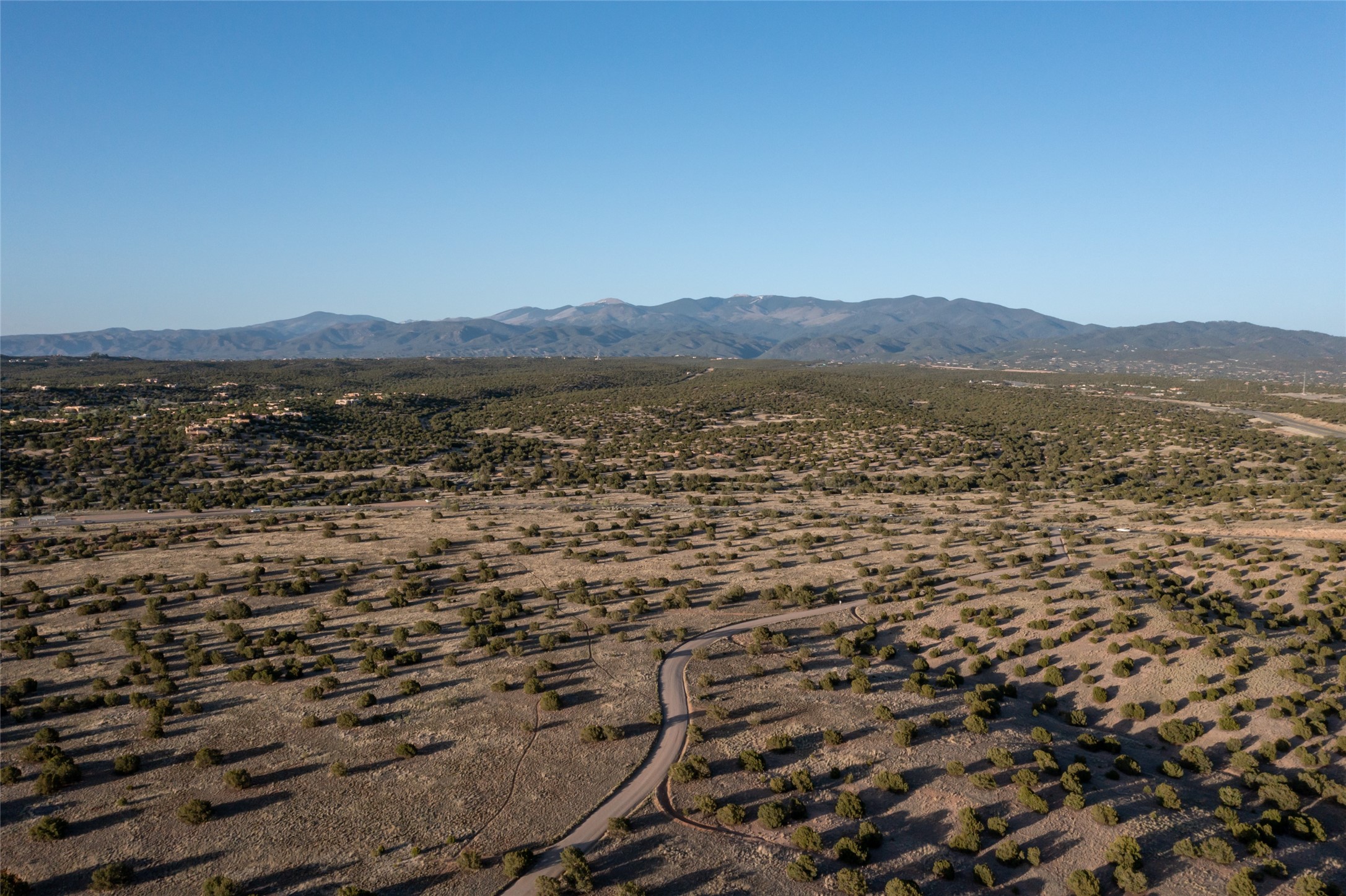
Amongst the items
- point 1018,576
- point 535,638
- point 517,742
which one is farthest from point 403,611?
point 1018,576

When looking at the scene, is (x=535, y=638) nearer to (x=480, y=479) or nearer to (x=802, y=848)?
(x=802, y=848)

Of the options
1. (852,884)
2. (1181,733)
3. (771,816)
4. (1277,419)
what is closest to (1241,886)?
(1181,733)

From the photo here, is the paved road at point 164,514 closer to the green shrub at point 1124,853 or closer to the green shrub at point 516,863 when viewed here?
the green shrub at point 516,863

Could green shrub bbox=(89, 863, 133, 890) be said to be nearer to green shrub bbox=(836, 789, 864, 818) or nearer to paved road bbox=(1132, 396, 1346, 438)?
green shrub bbox=(836, 789, 864, 818)

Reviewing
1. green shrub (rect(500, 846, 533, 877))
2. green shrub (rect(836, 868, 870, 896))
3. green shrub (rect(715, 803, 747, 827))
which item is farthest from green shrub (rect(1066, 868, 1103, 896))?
green shrub (rect(500, 846, 533, 877))

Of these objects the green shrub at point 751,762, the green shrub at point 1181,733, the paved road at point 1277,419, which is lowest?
the green shrub at point 1181,733

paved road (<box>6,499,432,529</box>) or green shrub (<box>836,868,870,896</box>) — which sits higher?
paved road (<box>6,499,432,529</box>)

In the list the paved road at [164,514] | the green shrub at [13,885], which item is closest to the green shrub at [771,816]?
the green shrub at [13,885]

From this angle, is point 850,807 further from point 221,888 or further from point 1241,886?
point 221,888
